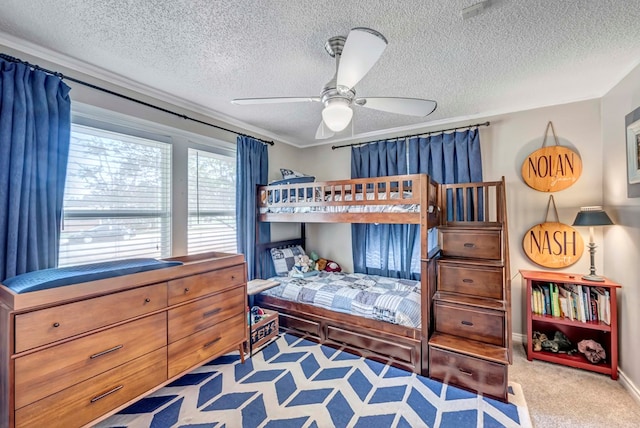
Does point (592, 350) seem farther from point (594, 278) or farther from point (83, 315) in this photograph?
point (83, 315)

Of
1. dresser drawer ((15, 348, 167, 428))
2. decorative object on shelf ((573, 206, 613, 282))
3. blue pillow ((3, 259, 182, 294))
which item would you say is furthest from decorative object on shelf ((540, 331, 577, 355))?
blue pillow ((3, 259, 182, 294))

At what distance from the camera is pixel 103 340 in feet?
5.24

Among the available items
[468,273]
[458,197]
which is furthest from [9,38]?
[458,197]

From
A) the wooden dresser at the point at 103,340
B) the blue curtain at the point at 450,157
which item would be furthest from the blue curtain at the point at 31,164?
the blue curtain at the point at 450,157

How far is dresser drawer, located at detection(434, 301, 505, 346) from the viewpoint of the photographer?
7.05 ft

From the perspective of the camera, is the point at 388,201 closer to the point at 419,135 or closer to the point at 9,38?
A: the point at 419,135

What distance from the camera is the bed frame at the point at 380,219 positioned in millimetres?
2330

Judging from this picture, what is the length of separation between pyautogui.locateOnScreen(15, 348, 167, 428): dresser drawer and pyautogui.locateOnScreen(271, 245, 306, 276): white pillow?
183cm

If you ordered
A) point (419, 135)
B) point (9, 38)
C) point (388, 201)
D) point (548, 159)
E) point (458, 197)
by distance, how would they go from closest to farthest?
point (9, 38)
point (388, 201)
point (548, 159)
point (458, 197)
point (419, 135)

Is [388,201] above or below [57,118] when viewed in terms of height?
below

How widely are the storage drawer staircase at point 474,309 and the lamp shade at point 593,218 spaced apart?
58 cm

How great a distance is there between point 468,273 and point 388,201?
36.1 inches

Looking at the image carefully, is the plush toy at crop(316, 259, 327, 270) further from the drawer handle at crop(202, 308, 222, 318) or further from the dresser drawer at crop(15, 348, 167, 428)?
the dresser drawer at crop(15, 348, 167, 428)

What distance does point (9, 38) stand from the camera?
A: 171cm
